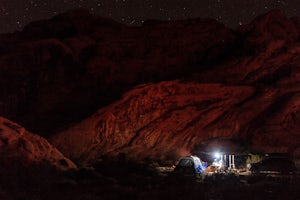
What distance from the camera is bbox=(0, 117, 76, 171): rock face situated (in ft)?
69.6

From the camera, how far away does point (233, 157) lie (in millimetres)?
32219

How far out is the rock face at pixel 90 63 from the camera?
41.1 m

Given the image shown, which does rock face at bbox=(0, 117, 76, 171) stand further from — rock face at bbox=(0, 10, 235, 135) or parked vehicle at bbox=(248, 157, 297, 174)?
parked vehicle at bbox=(248, 157, 297, 174)

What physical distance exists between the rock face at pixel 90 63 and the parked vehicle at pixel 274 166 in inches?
555

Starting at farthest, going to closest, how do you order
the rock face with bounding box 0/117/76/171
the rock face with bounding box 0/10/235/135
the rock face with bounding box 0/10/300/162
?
the rock face with bounding box 0/10/235/135 < the rock face with bounding box 0/10/300/162 < the rock face with bounding box 0/117/76/171

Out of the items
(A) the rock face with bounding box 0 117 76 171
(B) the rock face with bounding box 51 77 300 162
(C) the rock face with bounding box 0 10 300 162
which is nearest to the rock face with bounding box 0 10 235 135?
(C) the rock face with bounding box 0 10 300 162

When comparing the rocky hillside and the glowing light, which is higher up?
the rocky hillside

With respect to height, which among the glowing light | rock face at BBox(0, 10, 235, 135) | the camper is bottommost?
the camper

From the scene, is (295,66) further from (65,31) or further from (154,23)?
(65,31)

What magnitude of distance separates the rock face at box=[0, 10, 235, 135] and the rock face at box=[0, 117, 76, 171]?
1324 centimetres

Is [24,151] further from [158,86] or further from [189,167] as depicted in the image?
[158,86]

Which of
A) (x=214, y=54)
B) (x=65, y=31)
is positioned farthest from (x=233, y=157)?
(x=65, y=31)

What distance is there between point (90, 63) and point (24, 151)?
22421 millimetres

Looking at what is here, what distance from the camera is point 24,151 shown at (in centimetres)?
2264
